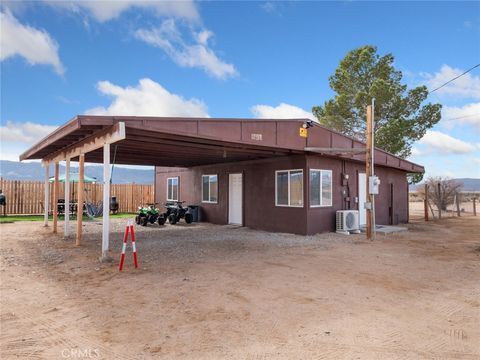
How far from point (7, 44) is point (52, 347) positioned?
392 inches

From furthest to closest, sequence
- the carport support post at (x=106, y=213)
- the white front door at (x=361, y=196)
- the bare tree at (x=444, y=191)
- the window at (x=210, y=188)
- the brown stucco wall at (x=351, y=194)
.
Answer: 1. the bare tree at (x=444, y=191)
2. the window at (x=210, y=188)
3. the white front door at (x=361, y=196)
4. the brown stucco wall at (x=351, y=194)
5. the carport support post at (x=106, y=213)

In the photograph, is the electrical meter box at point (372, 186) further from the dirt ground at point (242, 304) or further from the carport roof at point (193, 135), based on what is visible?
the dirt ground at point (242, 304)

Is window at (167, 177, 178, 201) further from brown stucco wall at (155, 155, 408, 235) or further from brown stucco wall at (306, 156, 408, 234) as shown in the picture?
brown stucco wall at (306, 156, 408, 234)

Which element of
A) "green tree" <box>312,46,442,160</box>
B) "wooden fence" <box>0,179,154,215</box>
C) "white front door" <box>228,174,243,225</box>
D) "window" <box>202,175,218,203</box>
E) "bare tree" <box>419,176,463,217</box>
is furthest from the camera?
"bare tree" <box>419,176,463,217</box>

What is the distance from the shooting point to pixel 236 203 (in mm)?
13648

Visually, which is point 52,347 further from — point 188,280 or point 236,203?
point 236,203

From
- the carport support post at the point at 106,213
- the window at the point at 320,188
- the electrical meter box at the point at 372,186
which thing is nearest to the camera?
the carport support post at the point at 106,213

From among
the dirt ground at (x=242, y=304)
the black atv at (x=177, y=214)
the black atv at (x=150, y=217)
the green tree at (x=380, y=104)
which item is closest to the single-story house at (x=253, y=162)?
the black atv at (x=177, y=214)

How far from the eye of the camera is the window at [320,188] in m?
10.9

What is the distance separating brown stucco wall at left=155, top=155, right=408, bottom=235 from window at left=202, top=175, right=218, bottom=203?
0.22 m

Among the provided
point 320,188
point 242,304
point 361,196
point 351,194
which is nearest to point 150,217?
point 320,188

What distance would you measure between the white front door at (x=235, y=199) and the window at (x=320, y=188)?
3.28 meters

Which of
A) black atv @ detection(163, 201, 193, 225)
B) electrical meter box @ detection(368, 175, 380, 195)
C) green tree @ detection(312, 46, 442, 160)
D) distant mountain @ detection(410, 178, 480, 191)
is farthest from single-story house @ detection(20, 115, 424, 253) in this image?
distant mountain @ detection(410, 178, 480, 191)

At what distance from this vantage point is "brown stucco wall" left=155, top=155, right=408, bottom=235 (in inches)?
429
